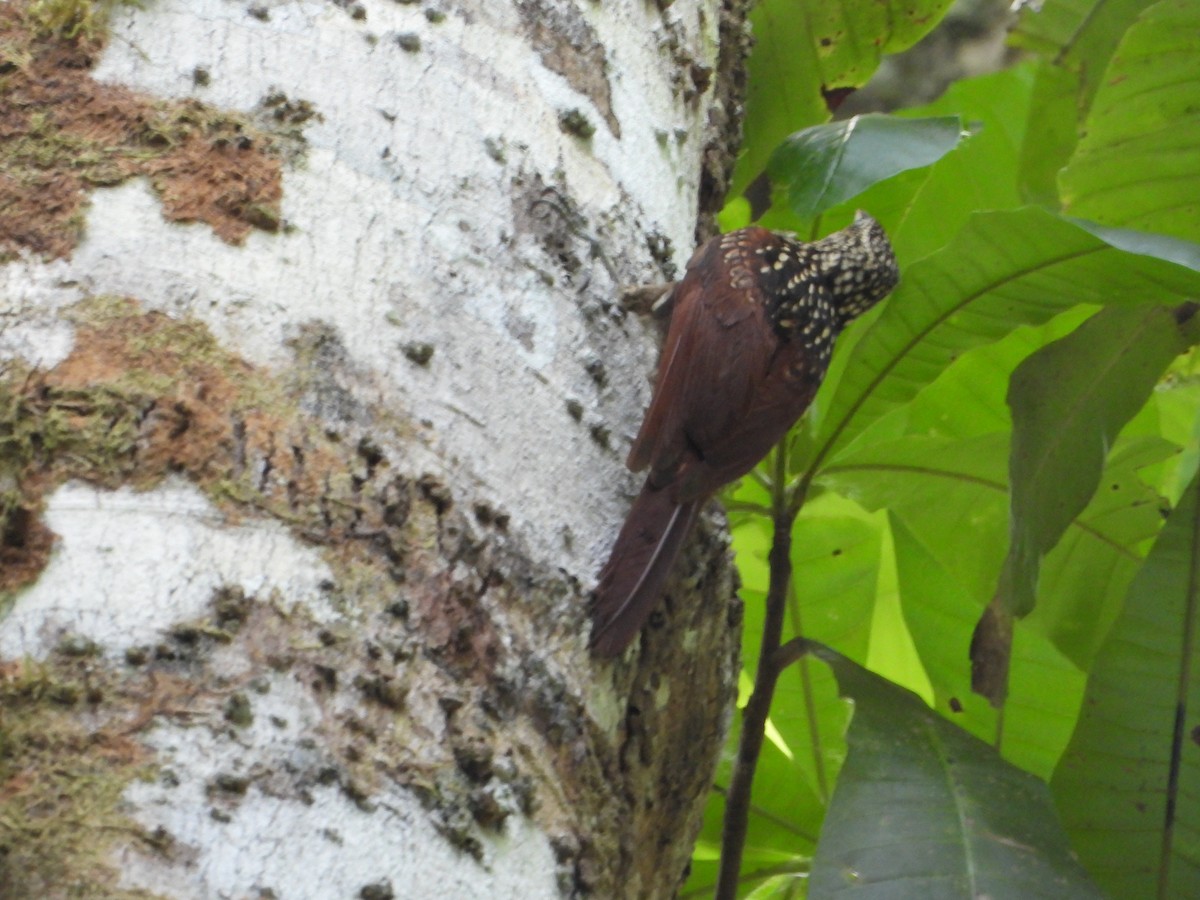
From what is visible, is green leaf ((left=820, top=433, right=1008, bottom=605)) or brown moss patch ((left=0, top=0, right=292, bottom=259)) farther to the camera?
green leaf ((left=820, top=433, right=1008, bottom=605))

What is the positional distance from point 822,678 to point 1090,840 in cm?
69

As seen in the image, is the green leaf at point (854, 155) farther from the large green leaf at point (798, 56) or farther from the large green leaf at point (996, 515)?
the large green leaf at point (996, 515)

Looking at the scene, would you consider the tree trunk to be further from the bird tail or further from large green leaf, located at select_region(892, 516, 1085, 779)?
large green leaf, located at select_region(892, 516, 1085, 779)

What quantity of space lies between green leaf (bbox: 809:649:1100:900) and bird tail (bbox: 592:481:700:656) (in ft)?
1.42

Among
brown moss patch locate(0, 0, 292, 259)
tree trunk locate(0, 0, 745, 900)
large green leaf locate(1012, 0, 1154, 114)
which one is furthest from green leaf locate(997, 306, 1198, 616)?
brown moss patch locate(0, 0, 292, 259)

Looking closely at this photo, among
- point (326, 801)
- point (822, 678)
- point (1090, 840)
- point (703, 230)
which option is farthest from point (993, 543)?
point (326, 801)

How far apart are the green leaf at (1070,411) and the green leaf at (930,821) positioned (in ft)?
0.90

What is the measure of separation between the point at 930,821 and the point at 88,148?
48.9 inches

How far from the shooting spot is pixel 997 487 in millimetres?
2414

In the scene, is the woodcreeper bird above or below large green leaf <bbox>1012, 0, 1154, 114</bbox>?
below

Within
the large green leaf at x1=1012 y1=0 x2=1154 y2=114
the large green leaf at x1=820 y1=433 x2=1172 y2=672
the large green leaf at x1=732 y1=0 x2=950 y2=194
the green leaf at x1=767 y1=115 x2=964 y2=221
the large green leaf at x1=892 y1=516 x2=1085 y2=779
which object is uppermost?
the large green leaf at x1=1012 y1=0 x2=1154 y2=114

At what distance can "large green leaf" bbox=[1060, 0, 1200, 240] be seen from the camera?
91.3 inches

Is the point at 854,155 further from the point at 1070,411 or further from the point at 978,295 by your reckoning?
the point at 1070,411

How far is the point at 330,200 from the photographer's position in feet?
4.39
